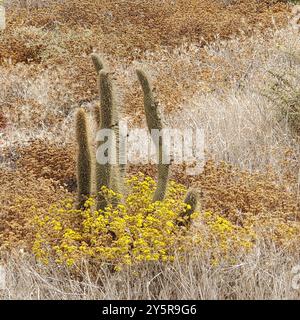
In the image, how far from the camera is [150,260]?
4.29 metres

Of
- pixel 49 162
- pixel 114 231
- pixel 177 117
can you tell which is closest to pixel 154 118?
pixel 114 231

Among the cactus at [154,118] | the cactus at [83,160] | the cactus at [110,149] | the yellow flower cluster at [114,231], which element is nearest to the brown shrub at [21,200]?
the yellow flower cluster at [114,231]

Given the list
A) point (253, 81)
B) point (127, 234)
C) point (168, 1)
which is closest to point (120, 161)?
point (127, 234)

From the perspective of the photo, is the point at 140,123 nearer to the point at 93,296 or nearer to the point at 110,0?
the point at 93,296

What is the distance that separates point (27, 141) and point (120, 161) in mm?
2281

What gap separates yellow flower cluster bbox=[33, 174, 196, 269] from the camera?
4.24 meters

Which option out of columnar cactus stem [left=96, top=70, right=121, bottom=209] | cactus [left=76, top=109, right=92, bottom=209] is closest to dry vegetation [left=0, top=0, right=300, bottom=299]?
cactus [left=76, top=109, right=92, bottom=209]

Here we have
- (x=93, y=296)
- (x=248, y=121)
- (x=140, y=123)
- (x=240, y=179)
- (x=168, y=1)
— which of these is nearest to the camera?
(x=93, y=296)

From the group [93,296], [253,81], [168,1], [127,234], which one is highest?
[168,1]

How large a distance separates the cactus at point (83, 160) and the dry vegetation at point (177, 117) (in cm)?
37

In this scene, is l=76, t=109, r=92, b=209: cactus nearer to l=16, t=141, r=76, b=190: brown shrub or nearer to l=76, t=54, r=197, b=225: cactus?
l=76, t=54, r=197, b=225: cactus

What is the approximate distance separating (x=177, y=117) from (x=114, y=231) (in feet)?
9.98

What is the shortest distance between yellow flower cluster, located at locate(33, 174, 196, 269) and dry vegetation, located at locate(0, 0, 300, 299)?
0.10m

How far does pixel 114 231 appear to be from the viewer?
4.50 meters
